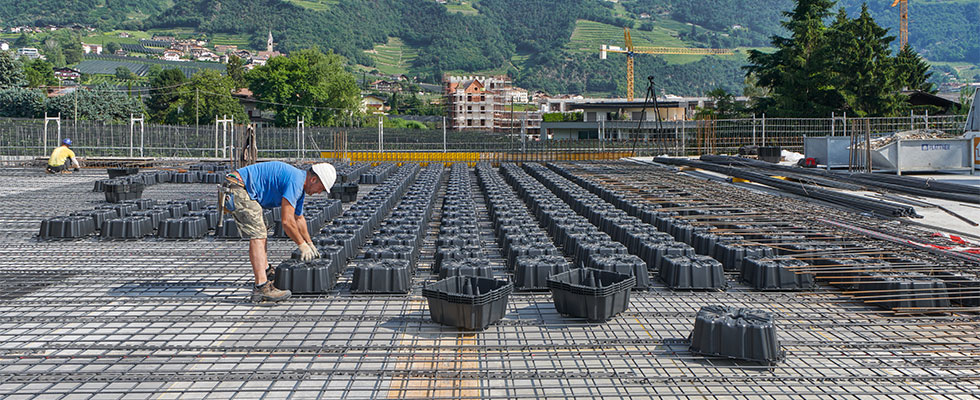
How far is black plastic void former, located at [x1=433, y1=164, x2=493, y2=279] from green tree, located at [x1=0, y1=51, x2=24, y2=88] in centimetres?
6504

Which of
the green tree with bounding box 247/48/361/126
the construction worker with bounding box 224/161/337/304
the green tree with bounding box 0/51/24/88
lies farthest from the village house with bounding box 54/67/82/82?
the construction worker with bounding box 224/161/337/304

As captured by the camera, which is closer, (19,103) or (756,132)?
(756,132)

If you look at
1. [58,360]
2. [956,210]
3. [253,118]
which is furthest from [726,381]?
[253,118]

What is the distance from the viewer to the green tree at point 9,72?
6309 cm

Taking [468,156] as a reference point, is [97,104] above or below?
above

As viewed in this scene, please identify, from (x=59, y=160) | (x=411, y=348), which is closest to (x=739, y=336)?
(x=411, y=348)

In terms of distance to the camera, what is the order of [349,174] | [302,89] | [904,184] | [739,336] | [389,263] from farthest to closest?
[302,89] → [349,174] → [904,184] → [389,263] → [739,336]

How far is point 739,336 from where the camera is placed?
558cm

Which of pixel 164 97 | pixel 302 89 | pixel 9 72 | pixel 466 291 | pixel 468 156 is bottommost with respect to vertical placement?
pixel 466 291

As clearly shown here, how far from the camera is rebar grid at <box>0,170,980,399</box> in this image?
5165 mm

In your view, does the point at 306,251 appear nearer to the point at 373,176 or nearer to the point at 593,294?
the point at 593,294

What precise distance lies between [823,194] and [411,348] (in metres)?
12.4

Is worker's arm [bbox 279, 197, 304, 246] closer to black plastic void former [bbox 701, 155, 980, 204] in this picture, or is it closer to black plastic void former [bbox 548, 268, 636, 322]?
black plastic void former [bbox 548, 268, 636, 322]

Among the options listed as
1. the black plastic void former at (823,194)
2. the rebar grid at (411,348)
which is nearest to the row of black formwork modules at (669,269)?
the rebar grid at (411,348)
